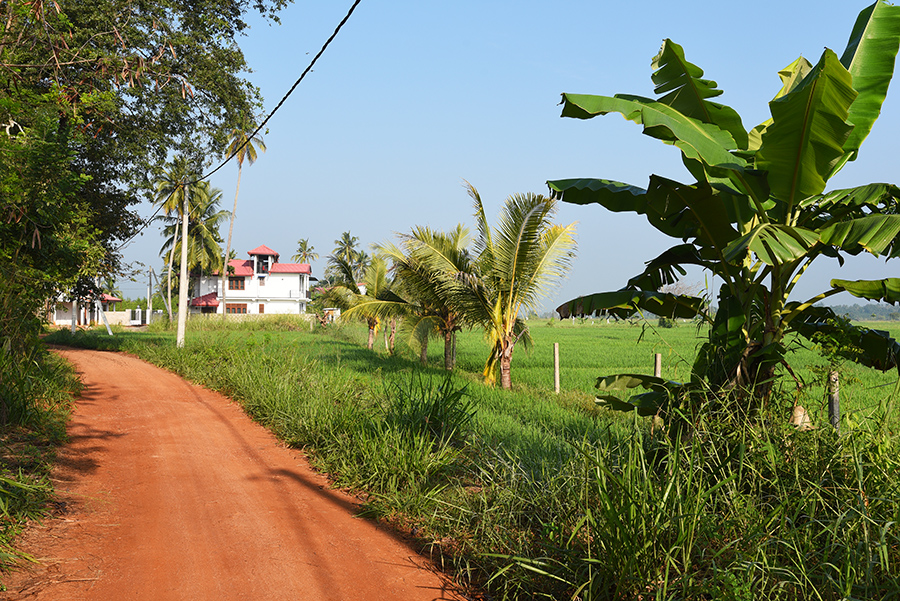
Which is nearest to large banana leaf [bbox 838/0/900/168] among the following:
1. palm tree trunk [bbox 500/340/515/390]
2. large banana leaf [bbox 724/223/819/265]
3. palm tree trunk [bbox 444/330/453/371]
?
large banana leaf [bbox 724/223/819/265]

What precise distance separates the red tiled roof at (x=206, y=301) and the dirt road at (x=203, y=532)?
56931 millimetres

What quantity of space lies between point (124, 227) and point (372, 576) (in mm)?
20109

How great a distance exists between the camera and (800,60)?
6.08 meters

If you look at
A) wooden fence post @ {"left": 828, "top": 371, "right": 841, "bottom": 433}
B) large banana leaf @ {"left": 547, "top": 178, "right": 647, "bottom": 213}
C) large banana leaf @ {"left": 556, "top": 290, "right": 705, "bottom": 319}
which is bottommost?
wooden fence post @ {"left": 828, "top": 371, "right": 841, "bottom": 433}

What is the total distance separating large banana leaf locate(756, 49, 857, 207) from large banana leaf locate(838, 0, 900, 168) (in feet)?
2.05

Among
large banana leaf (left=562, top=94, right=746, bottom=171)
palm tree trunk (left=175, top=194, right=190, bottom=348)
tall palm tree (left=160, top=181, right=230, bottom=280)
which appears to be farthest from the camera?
tall palm tree (left=160, top=181, right=230, bottom=280)

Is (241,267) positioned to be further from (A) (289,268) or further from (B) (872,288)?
(B) (872,288)

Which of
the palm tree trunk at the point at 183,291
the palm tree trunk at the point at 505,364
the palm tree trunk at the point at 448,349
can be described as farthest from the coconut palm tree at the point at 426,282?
the palm tree trunk at the point at 183,291

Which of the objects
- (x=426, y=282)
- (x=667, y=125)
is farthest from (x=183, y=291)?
(x=667, y=125)

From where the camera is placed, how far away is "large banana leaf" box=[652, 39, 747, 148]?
547 cm

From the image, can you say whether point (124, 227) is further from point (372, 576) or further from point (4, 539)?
point (372, 576)

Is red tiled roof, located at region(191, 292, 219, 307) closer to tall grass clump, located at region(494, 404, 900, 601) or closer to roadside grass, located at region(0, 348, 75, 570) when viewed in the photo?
roadside grass, located at region(0, 348, 75, 570)

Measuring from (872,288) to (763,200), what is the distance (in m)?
1.14

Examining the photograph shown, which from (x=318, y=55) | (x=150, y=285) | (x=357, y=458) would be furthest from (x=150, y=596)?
(x=150, y=285)
